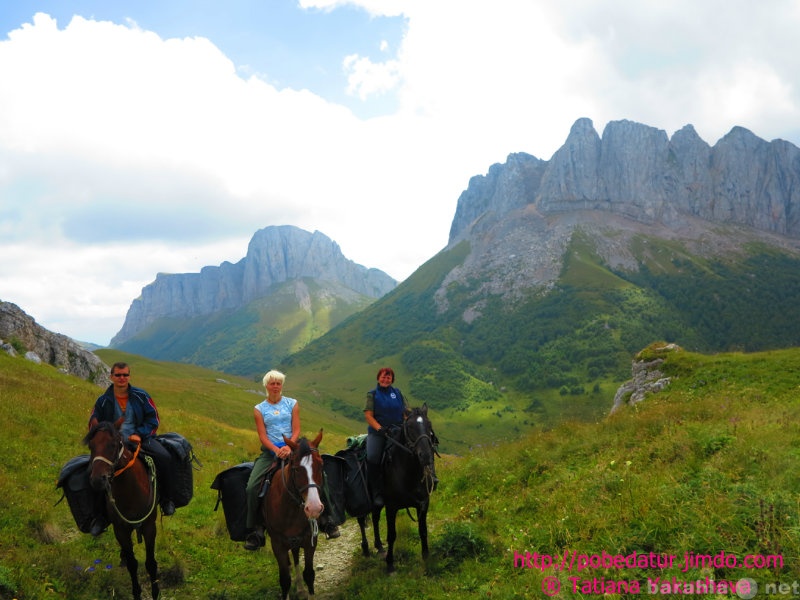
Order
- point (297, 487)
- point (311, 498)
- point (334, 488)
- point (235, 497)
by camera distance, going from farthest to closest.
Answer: point (334, 488)
point (235, 497)
point (297, 487)
point (311, 498)

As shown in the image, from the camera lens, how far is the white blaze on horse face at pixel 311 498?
6.80 meters

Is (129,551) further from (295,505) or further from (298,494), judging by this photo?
(298,494)

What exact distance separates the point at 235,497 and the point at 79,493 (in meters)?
2.89

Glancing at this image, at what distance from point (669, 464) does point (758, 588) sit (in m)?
4.50

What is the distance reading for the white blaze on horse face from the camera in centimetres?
680

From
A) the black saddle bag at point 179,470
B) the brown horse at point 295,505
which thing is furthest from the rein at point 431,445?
the black saddle bag at point 179,470

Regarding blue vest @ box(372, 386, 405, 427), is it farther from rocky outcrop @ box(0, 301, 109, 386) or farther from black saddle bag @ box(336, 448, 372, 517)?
rocky outcrop @ box(0, 301, 109, 386)

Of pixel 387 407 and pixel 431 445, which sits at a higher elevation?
pixel 387 407

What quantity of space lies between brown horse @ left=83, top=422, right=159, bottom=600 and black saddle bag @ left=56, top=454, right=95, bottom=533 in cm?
34

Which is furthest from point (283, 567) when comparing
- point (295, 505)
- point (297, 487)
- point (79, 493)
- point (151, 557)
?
point (79, 493)

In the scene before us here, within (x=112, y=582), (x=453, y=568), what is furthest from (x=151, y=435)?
(x=453, y=568)

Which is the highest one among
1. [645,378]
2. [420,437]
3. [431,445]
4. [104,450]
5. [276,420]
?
[276,420]

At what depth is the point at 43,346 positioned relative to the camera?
114 ft

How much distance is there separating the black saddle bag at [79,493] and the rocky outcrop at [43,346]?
29659 millimetres
